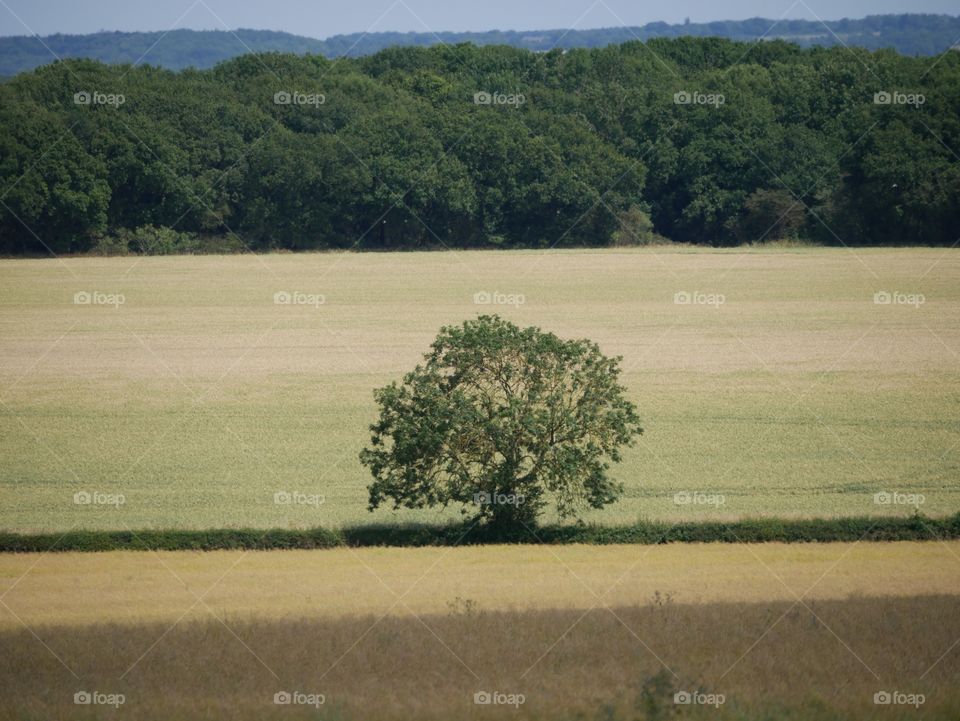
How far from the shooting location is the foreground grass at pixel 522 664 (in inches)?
472

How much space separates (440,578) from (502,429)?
4.71 m

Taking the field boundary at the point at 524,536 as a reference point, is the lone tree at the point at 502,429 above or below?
above

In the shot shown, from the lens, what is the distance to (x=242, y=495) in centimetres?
2853

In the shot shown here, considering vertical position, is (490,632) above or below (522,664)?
below

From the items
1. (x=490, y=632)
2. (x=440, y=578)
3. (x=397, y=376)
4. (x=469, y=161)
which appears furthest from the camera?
(x=469, y=161)

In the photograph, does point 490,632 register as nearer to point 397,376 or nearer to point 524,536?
point 524,536

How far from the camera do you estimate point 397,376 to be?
149ft

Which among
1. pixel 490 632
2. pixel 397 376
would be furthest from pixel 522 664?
pixel 397 376

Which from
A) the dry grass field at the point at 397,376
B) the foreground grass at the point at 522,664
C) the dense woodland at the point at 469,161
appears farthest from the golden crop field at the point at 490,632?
the dense woodland at the point at 469,161

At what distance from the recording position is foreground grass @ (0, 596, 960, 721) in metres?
12.0

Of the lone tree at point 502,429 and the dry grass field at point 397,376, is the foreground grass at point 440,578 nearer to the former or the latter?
the lone tree at point 502,429

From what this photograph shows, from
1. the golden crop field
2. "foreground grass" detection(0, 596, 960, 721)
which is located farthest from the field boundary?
"foreground grass" detection(0, 596, 960, 721)

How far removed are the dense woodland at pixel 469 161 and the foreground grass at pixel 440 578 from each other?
84792 mm

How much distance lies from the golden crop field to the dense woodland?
85935 mm
